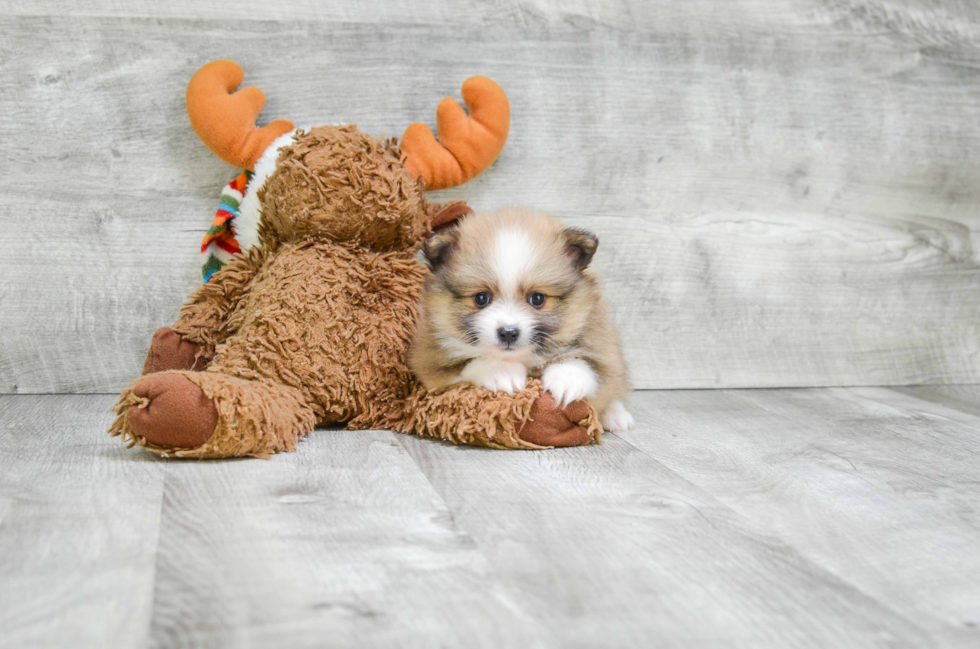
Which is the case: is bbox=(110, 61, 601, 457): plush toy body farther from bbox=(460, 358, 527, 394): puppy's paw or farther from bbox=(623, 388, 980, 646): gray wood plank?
bbox=(623, 388, 980, 646): gray wood plank

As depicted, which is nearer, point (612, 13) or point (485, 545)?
point (485, 545)

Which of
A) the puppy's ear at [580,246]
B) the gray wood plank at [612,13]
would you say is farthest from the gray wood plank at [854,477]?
the gray wood plank at [612,13]

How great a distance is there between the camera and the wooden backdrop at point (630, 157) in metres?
2.16

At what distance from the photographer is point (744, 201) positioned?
8.23 feet

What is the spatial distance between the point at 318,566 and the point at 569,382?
0.78 meters

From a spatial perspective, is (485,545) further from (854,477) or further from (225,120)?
(225,120)

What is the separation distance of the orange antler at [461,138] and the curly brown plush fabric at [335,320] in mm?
146

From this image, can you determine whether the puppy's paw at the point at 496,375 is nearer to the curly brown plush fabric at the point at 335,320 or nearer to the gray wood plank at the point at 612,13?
the curly brown plush fabric at the point at 335,320

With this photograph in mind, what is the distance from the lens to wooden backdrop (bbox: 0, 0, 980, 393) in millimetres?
2158

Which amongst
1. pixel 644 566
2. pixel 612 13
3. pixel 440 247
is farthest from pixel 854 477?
pixel 612 13

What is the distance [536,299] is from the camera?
5.65 feet

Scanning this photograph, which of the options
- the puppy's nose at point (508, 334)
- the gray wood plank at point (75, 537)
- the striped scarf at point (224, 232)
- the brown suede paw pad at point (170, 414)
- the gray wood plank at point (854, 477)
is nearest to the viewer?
the gray wood plank at point (75, 537)

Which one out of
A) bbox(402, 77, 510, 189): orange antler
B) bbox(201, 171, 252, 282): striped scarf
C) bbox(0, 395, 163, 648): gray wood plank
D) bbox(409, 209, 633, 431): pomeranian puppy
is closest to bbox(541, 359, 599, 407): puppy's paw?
bbox(409, 209, 633, 431): pomeranian puppy

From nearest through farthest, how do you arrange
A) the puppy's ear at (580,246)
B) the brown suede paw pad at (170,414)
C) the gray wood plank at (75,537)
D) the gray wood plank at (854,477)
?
1. the gray wood plank at (75,537)
2. the gray wood plank at (854,477)
3. the brown suede paw pad at (170,414)
4. the puppy's ear at (580,246)
